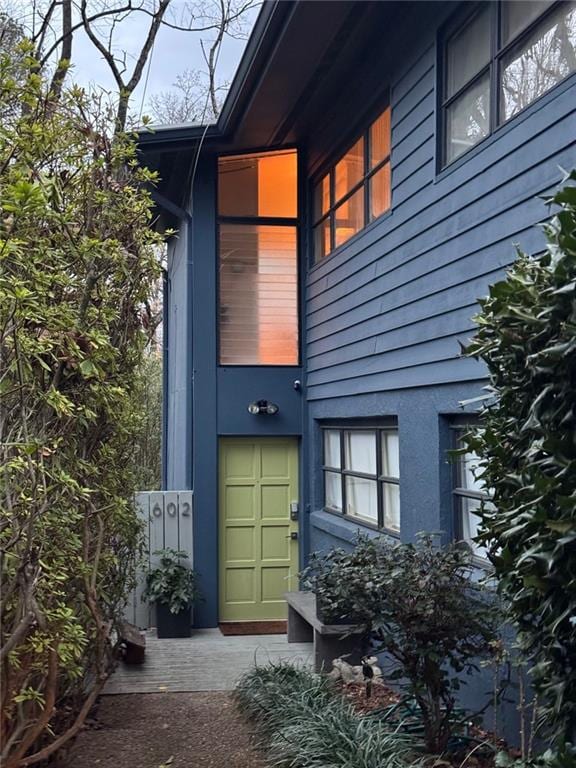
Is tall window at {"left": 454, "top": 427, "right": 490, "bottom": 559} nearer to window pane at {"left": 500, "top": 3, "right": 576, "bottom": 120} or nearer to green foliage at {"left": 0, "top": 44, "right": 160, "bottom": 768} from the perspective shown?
window pane at {"left": 500, "top": 3, "right": 576, "bottom": 120}

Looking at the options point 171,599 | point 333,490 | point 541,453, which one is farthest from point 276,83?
point 541,453

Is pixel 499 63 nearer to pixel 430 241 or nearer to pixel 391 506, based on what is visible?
pixel 430 241

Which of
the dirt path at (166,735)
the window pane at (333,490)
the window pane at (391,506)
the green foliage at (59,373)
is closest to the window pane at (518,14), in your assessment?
the green foliage at (59,373)

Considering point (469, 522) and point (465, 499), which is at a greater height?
point (465, 499)

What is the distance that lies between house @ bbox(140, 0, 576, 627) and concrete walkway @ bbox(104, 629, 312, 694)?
0.91 metres

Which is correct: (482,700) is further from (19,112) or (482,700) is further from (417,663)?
(19,112)

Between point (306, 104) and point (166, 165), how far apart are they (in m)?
2.41

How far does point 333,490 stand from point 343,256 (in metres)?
2.75

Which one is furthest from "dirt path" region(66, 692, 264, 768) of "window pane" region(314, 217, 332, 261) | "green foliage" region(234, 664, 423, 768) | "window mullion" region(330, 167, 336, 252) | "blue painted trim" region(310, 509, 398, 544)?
"window pane" region(314, 217, 332, 261)

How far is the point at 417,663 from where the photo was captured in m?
4.61

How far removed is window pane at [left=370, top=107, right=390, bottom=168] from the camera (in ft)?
24.3

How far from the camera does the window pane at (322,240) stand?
9.45 metres

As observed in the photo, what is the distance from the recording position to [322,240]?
382 inches

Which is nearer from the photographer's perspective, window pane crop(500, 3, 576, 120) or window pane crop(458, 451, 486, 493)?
window pane crop(500, 3, 576, 120)
